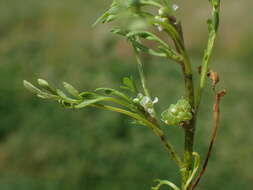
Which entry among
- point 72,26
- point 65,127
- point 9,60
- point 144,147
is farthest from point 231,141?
point 72,26

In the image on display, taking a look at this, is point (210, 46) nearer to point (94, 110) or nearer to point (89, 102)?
point (89, 102)

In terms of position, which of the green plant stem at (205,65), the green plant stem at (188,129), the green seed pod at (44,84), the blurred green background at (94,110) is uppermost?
the blurred green background at (94,110)

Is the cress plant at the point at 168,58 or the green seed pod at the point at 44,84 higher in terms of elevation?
the cress plant at the point at 168,58

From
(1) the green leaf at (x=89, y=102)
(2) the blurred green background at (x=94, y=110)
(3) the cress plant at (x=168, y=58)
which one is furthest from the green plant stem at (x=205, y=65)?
(2) the blurred green background at (x=94, y=110)

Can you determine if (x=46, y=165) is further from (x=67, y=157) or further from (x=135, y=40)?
(x=135, y=40)

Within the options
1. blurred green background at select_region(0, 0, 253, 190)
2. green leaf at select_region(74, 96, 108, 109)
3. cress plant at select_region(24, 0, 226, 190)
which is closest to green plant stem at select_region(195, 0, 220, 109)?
cress plant at select_region(24, 0, 226, 190)

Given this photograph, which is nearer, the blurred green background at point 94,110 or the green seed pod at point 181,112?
the green seed pod at point 181,112

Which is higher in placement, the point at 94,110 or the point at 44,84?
the point at 94,110

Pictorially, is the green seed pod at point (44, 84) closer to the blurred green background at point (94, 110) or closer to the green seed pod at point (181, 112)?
the green seed pod at point (181, 112)

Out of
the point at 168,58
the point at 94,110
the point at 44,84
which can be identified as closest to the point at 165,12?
the point at 168,58
